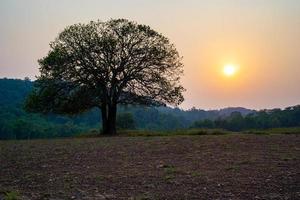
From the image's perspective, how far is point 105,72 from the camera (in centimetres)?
4106

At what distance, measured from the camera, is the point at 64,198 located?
388 inches

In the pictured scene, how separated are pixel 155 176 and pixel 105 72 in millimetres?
29457

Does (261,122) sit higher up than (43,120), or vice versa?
(43,120)

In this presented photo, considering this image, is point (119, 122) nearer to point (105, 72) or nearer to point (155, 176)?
point (105, 72)

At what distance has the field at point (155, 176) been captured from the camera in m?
10.1

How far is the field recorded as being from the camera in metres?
10.1

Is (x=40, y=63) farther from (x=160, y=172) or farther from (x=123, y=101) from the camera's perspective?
(x=160, y=172)

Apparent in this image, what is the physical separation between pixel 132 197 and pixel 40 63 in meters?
33.5

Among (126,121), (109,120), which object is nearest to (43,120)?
(126,121)

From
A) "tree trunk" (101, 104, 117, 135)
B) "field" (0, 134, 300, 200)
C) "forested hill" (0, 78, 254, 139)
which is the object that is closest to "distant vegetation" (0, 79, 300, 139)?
"forested hill" (0, 78, 254, 139)

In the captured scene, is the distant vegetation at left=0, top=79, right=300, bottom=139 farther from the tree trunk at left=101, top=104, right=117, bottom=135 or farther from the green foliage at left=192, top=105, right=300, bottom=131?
the tree trunk at left=101, top=104, right=117, bottom=135

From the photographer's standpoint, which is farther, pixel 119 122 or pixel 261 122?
pixel 261 122

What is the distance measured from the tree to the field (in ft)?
73.6

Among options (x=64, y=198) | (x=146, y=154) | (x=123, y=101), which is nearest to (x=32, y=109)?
(x=123, y=101)
